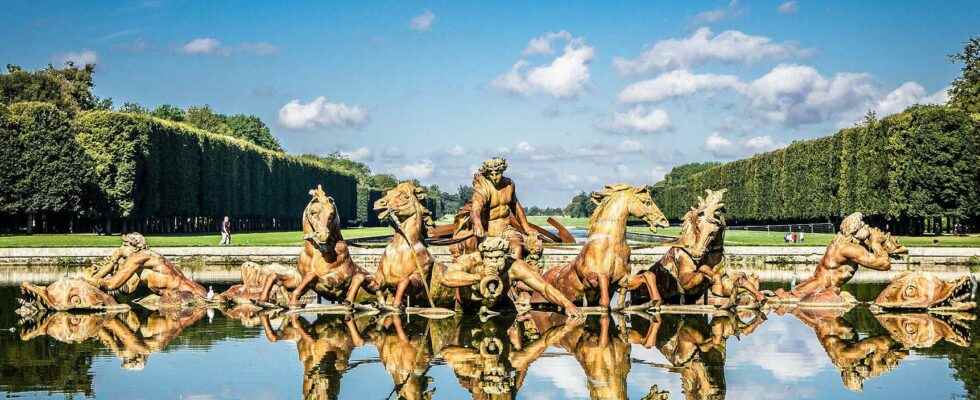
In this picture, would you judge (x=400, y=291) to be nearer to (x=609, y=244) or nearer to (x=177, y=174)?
(x=609, y=244)

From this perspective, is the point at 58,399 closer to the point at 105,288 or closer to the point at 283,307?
the point at 283,307

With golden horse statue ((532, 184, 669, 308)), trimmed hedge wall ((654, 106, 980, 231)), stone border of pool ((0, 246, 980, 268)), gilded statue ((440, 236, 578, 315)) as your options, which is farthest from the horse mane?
trimmed hedge wall ((654, 106, 980, 231))

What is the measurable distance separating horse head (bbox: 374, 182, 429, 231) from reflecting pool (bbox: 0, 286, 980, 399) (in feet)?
4.06

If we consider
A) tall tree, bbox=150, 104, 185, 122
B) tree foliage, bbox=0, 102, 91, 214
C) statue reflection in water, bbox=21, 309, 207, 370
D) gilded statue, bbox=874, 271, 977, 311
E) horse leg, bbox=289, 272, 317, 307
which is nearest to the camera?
statue reflection in water, bbox=21, 309, 207, 370

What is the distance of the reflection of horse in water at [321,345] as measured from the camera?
754cm

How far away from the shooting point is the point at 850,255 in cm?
A: 1352

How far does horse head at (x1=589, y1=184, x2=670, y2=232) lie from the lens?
12.3 metres

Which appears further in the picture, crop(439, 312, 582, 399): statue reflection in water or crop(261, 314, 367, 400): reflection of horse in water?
crop(261, 314, 367, 400): reflection of horse in water

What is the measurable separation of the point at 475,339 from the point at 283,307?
4224mm

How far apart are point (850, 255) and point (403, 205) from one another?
5.88 meters

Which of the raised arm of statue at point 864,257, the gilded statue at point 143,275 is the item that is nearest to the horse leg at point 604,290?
the raised arm of statue at point 864,257

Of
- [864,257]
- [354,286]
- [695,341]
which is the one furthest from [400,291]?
[864,257]

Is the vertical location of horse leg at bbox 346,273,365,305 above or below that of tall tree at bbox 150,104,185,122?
below

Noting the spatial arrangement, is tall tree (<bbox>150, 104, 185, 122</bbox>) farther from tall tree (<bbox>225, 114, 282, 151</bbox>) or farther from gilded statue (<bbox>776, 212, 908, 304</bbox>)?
gilded statue (<bbox>776, 212, 908, 304</bbox>)
